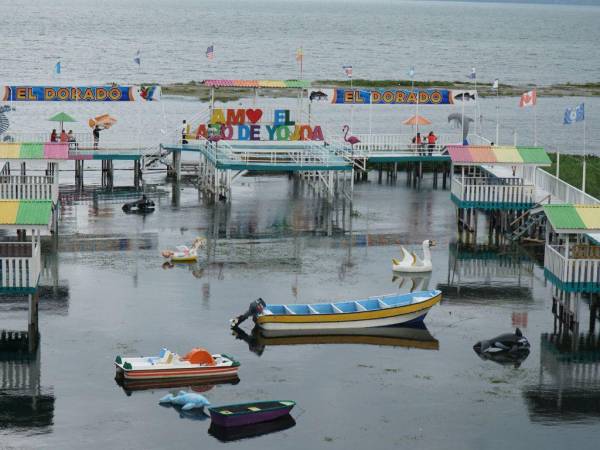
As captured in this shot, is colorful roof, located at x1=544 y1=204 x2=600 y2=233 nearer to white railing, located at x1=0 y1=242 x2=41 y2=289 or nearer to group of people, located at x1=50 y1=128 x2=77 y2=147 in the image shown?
white railing, located at x1=0 y1=242 x2=41 y2=289

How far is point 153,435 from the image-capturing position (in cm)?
2752

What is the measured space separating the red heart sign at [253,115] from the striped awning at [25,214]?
25.6 metres

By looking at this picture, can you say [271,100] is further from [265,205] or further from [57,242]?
[57,242]

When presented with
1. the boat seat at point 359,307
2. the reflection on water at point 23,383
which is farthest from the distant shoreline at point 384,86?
the reflection on water at point 23,383

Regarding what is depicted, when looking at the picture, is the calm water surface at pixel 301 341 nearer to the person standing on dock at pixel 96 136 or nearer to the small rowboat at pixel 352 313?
the small rowboat at pixel 352 313

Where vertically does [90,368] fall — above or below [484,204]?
below

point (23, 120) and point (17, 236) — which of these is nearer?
point (17, 236)

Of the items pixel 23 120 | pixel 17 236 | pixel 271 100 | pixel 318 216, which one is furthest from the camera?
pixel 271 100

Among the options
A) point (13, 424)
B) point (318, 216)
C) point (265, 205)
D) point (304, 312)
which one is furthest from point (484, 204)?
point (13, 424)

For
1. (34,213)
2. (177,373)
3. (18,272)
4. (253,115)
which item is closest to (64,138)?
(253,115)

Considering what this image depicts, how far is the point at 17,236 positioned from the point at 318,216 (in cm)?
1362

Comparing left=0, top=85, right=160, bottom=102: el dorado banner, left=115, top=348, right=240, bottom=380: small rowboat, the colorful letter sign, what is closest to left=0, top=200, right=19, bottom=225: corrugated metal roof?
left=115, top=348, right=240, bottom=380: small rowboat

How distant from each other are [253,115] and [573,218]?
26.9 m

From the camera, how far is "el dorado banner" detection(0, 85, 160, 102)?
59938 mm
